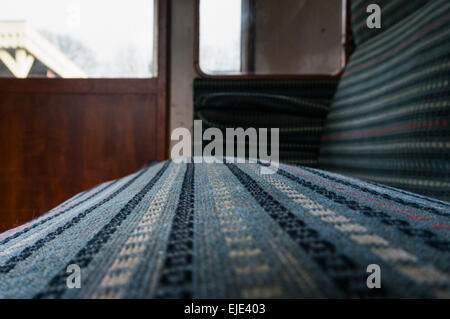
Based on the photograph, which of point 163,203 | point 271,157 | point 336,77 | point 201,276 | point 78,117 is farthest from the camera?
point 78,117

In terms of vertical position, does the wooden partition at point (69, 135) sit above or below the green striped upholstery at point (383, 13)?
below

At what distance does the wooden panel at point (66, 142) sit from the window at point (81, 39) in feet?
0.42

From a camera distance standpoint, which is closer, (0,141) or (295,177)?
(295,177)

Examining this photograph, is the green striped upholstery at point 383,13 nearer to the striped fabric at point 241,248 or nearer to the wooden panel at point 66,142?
the striped fabric at point 241,248

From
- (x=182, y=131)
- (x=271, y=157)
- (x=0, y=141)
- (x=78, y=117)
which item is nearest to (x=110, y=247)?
(x=271, y=157)

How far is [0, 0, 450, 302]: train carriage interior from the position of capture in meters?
0.16

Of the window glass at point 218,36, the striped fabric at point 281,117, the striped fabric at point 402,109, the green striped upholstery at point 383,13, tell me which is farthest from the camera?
the window glass at point 218,36

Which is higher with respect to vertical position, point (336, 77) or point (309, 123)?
point (336, 77)

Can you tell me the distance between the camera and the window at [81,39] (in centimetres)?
133

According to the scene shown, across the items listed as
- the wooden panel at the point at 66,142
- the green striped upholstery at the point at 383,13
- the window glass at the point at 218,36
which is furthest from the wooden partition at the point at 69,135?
the green striped upholstery at the point at 383,13

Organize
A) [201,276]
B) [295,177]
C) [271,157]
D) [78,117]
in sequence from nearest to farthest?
[201,276]
[295,177]
[271,157]
[78,117]

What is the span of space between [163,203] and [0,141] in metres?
1.40

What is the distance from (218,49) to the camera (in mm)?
1299

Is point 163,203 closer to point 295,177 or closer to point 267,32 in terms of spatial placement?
point 295,177
